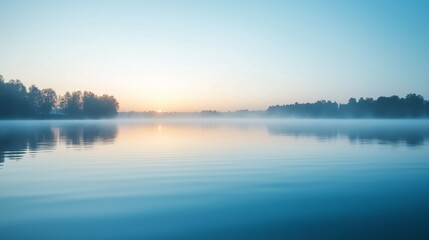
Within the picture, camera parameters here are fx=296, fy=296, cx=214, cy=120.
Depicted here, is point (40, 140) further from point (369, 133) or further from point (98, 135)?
point (369, 133)

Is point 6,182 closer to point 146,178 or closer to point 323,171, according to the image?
point 146,178

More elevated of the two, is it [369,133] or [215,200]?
[215,200]

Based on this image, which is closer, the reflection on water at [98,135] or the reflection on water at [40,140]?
the reflection on water at [40,140]

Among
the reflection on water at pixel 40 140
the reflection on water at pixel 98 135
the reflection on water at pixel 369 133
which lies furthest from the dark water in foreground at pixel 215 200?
the reflection on water at pixel 369 133

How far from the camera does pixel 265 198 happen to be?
12.9m

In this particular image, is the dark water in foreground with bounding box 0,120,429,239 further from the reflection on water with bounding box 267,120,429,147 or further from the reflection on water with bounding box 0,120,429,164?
the reflection on water with bounding box 267,120,429,147

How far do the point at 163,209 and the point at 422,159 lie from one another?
23.0 metres

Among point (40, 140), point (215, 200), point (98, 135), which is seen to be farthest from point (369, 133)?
point (40, 140)

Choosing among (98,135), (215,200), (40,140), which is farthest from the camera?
(98,135)

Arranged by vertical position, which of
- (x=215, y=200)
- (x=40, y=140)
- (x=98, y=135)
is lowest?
(x=98, y=135)

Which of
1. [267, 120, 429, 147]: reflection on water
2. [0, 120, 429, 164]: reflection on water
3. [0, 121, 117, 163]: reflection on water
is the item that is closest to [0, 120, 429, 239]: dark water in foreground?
[0, 121, 117, 163]: reflection on water

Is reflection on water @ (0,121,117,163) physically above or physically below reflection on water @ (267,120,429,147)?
above

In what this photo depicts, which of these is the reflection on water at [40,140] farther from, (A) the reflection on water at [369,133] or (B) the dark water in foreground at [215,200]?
(A) the reflection on water at [369,133]

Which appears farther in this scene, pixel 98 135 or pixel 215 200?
pixel 98 135
